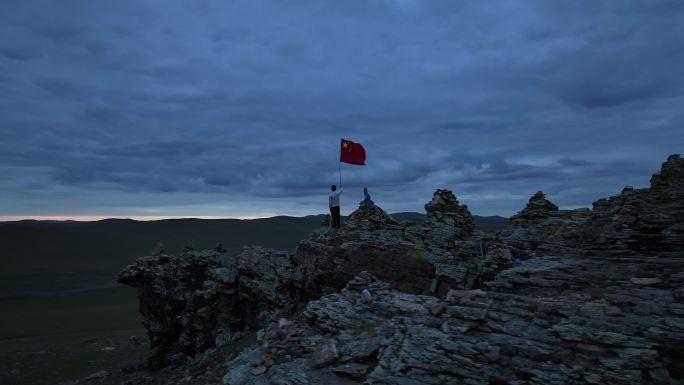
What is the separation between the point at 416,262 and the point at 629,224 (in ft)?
37.5

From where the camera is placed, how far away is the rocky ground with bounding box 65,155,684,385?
13.6m

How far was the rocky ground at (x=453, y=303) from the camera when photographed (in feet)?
44.6

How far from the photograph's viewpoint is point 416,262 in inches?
1048

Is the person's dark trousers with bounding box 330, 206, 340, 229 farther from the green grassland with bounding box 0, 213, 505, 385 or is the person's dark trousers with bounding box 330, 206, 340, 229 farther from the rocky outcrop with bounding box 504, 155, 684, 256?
the rocky outcrop with bounding box 504, 155, 684, 256

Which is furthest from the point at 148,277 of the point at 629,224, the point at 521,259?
the point at 629,224

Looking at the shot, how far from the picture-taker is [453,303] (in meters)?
16.7

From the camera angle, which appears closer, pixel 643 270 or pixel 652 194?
pixel 643 270

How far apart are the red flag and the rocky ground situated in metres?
3.78

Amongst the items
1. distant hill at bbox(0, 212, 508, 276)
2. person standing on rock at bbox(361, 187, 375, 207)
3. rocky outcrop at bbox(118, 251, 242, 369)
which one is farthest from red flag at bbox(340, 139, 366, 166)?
distant hill at bbox(0, 212, 508, 276)

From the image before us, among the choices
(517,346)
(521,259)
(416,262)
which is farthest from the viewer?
(416,262)

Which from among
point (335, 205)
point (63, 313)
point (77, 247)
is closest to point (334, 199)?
point (335, 205)

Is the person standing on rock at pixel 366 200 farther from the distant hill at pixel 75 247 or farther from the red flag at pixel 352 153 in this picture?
the distant hill at pixel 75 247

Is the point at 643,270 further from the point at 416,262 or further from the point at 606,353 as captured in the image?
the point at 416,262

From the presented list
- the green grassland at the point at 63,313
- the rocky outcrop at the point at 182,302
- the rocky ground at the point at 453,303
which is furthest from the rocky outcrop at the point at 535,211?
the rocky outcrop at the point at 182,302
